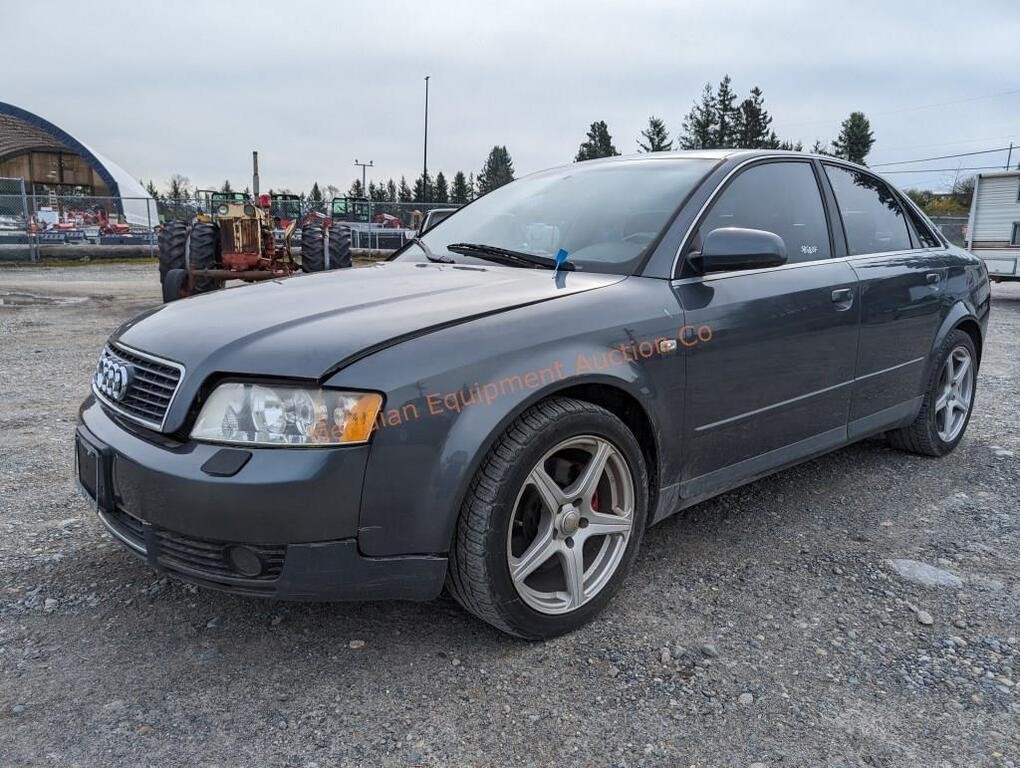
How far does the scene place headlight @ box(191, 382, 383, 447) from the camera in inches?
81.0

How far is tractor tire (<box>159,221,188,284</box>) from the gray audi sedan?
8.41 metres

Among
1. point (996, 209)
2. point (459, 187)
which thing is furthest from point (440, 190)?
point (996, 209)

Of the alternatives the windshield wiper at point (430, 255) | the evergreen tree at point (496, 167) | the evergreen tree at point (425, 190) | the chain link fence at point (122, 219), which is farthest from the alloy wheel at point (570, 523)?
the evergreen tree at point (496, 167)

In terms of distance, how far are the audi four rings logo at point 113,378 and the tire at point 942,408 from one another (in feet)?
12.4

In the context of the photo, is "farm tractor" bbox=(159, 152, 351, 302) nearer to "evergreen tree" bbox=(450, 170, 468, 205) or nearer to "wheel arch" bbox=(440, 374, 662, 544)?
"wheel arch" bbox=(440, 374, 662, 544)

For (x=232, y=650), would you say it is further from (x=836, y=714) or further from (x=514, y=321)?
(x=836, y=714)

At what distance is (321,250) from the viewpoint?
11133 mm

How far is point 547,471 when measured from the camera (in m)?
2.52

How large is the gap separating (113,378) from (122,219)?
27.2 meters

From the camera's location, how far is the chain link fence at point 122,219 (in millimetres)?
22297

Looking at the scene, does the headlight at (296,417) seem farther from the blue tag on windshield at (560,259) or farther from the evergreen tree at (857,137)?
the evergreen tree at (857,137)

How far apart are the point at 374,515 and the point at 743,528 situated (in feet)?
6.33

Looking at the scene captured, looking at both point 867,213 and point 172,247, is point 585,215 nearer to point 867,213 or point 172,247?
point 867,213

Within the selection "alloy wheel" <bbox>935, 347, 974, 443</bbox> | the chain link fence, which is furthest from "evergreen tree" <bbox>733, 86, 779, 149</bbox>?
"alloy wheel" <bbox>935, 347, 974, 443</bbox>
